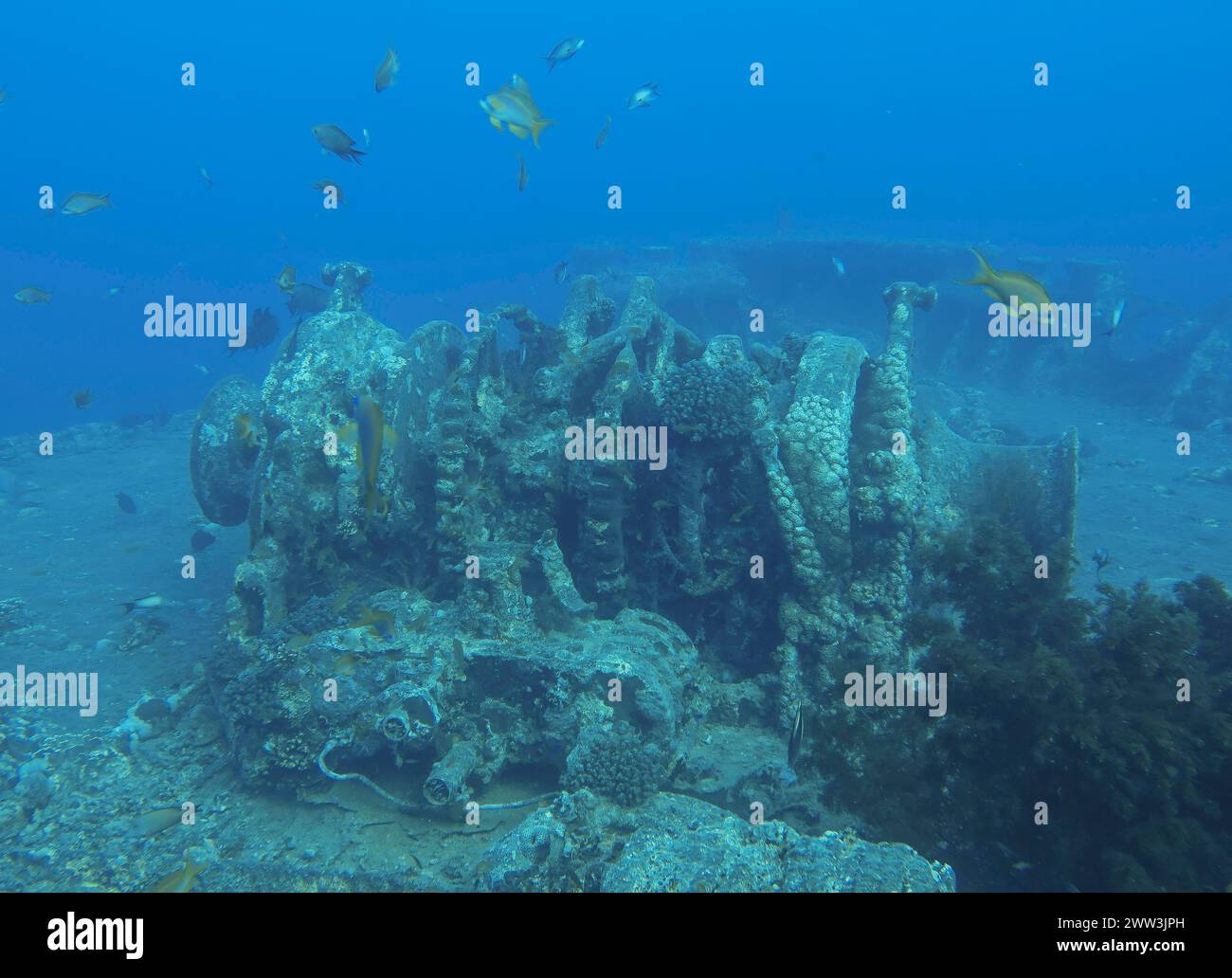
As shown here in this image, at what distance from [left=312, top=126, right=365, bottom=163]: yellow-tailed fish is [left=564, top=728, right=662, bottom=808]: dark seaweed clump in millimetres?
7971

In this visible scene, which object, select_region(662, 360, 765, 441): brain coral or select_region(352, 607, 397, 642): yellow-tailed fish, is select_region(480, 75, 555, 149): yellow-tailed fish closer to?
select_region(662, 360, 765, 441): brain coral

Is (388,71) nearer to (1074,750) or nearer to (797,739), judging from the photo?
(797,739)

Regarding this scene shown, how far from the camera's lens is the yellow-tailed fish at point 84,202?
436 inches

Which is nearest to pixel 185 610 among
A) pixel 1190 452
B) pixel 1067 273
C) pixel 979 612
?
pixel 979 612

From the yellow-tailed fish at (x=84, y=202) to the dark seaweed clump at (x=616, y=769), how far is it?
1236cm

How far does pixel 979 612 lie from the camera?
245 inches

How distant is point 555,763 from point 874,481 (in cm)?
482

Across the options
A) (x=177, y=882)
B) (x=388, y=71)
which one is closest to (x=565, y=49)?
(x=388, y=71)

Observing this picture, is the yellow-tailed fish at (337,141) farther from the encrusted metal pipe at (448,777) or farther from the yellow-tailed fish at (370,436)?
the encrusted metal pipe at (448,777)

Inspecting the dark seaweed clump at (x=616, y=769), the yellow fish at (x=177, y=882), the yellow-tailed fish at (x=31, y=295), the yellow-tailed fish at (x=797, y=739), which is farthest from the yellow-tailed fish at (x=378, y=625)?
the yellow-tailed fish at (x=31, y=295)

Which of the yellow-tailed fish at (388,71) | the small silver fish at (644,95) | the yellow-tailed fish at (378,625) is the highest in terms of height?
the small silver fish at (644,95)

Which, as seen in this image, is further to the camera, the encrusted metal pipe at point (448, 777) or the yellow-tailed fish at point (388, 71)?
the yellow-tailed fish at point (388, 71)

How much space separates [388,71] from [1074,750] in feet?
39.2

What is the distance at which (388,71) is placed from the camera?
9.74 metres
